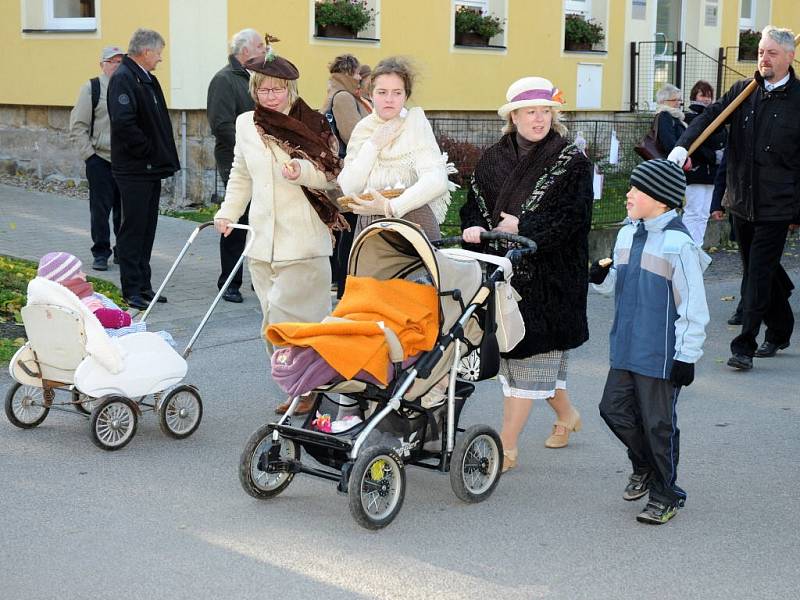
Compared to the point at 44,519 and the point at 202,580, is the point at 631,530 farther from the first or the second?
the point at 44,519

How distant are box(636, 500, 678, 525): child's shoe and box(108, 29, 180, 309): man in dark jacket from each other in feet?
18.5

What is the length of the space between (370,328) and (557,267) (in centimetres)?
128

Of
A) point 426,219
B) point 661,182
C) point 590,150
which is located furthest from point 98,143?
point 590,150

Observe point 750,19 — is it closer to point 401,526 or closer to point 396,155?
point 396,155

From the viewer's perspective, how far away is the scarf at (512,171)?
19.7 ft

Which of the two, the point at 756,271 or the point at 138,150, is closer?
the point at 756,271

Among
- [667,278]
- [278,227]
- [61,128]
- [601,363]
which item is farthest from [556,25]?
Answer: [667,278]

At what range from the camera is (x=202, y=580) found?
15.4 feet

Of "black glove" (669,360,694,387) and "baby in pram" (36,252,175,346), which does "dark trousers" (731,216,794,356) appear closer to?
"black glove" (669,360,694,387)

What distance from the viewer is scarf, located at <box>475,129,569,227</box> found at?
601 centimetres

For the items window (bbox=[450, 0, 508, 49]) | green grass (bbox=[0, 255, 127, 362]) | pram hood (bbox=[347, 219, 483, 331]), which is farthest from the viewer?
window (bbox=[450, 0, 508, 49])

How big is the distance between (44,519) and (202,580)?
3.42 feet

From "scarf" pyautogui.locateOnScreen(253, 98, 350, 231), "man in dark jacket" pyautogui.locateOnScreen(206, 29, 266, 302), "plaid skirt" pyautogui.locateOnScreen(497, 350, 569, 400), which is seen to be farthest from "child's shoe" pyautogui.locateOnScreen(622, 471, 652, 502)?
"man in dark jacket" pyautogui.locateOnScreen(206, 29, 266, 302)

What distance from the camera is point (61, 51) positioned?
16.8m
